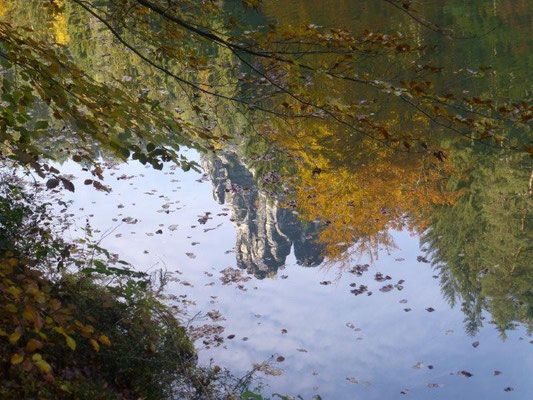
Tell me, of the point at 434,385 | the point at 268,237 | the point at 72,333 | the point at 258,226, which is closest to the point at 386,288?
the point at 434,385

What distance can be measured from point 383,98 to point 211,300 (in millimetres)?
9235

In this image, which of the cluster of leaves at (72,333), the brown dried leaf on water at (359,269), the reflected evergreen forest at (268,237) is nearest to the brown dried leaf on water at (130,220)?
the reflected evergreen forest at (268,237)

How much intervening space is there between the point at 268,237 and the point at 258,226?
38cm

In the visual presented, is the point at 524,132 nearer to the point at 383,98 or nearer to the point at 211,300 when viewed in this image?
the point at 383,98

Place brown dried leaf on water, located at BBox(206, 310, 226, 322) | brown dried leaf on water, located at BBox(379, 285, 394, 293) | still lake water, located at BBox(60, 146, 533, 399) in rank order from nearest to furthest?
still lake water, located at BBox(60, 146, 533, 399)
brown dried leaf on water, located at BBox(206, 310, 226, 322)
brown dried leaf on water, located at BBox(379, 285, 394, 293)

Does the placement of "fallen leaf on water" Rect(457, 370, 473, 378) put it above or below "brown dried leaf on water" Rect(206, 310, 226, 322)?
below

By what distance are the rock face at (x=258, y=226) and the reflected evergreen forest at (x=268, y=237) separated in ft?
0.18

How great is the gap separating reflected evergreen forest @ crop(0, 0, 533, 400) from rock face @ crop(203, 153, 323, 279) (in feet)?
0.18

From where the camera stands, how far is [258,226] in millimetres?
10477

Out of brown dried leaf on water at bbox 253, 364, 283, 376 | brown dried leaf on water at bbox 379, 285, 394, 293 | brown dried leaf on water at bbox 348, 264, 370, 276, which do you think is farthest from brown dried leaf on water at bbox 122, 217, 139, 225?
brown dried leaf on water at bbox 253, 364, 283, 376

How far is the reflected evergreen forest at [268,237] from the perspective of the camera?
17.2ft

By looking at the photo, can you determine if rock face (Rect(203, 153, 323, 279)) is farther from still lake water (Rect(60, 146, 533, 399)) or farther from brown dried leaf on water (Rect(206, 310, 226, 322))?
brown dried leaf on water (Rect(206, 310, 226, 322))

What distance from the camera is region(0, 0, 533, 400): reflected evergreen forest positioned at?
17.2 feet

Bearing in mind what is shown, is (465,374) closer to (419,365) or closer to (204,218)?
(419,365)
